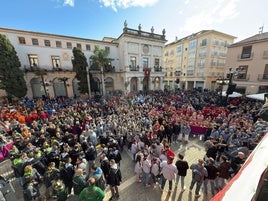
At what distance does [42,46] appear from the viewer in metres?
19.7

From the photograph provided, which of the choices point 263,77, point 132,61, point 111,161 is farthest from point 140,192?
point 263,77

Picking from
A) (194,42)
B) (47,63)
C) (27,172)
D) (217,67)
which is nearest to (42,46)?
(47,63)

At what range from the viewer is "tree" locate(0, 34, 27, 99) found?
50.0 ft

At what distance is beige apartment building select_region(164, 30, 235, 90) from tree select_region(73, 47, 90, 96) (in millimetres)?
17724

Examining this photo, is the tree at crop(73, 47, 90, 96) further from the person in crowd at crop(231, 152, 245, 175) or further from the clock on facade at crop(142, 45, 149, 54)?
the person in crowd at crop(231, 152, 245, 175)

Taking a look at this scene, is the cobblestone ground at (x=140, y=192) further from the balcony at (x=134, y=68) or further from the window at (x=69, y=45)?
the window at (x=69, y=45)

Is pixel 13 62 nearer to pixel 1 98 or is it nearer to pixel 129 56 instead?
pixel 1 98

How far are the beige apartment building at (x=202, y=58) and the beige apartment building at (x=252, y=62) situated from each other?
23.1 ft

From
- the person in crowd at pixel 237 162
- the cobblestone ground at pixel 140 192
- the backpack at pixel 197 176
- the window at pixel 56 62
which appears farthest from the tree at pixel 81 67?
the person in crowd at pixel 237 162

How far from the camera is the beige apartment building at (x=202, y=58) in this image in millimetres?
27766

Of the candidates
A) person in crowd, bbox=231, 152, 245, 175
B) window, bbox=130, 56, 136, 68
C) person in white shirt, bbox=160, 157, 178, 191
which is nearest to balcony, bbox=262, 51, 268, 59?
window, bbox=130, 56, 136, 68

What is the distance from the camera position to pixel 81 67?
66.8 ft

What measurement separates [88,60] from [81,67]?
12.9 feet

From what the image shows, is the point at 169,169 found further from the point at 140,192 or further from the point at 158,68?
the point at 158,68
